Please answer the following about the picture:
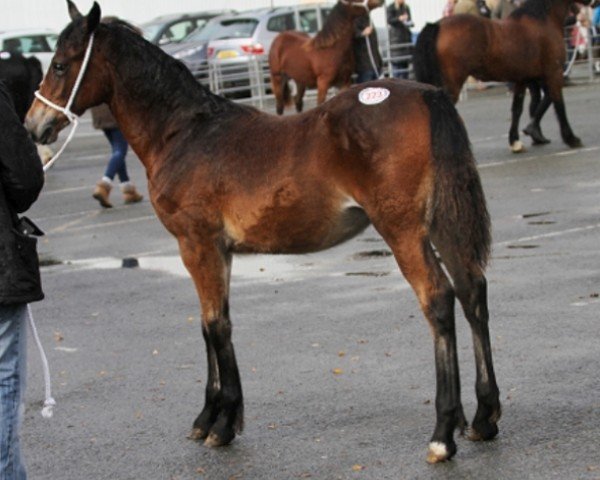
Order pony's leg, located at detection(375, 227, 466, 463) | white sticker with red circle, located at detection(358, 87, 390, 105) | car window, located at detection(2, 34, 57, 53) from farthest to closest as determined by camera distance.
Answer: car window, located at detection(2, 34, 57, 53), white sticker with red circle, located at detection(358, 87, 390, 105), pony's leg, located at detection(375, 227, 466, 463)

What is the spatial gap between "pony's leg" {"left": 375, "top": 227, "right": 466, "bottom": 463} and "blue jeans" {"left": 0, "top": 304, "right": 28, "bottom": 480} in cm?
178

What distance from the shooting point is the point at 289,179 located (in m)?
7.10

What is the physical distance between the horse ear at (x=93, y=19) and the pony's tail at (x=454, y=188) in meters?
1.77

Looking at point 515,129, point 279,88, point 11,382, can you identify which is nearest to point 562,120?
point 515,129

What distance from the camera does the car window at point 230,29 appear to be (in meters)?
34.9

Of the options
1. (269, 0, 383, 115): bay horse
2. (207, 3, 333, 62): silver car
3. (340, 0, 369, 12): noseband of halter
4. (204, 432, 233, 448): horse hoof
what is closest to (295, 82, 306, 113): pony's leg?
(269, 0, 383, 115): bay horse

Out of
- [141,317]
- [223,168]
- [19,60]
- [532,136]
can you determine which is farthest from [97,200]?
[223,168]

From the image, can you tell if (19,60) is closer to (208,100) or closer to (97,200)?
(97,200)

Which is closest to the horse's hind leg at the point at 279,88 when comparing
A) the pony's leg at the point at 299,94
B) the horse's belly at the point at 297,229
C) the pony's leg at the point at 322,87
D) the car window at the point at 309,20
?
the pony's leg at the point at 299,94

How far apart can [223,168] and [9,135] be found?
1.80m

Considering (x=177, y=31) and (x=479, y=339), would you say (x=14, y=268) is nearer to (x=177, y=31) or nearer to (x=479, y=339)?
(x=479, y=339)

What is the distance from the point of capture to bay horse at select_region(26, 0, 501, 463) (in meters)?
6.74

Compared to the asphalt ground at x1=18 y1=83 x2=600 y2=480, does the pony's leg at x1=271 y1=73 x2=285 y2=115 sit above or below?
below

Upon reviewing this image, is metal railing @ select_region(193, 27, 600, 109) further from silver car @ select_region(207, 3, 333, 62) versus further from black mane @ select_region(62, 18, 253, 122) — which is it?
black mane @ select_region(62, 18, 253, 122)
